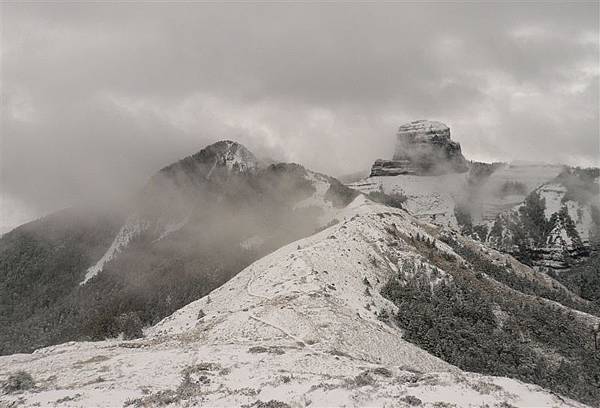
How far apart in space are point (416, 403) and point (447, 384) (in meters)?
3.25

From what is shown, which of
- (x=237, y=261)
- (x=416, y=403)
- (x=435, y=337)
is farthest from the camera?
(x=237, y=261)

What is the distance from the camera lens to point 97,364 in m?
40.5

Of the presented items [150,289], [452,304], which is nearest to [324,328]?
[452,304]

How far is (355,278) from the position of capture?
6644 cm

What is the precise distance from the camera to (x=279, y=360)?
37.0 meters

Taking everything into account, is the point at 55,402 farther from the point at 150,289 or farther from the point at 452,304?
the point at 150,289

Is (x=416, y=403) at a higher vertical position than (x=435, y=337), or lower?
higher

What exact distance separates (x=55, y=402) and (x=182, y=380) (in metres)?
8.57

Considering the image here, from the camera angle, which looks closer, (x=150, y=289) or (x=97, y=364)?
(x=97, y=364)

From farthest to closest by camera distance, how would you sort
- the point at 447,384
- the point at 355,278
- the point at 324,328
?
the point at 355,278 < the point at 324,328 < the point at 447,384

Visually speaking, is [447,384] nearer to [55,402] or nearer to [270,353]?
[270,353]

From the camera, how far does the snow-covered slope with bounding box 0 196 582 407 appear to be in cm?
2842

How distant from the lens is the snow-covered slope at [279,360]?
93.2 feet

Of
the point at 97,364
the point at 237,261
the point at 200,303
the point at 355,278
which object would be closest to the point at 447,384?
the point at 97,364
